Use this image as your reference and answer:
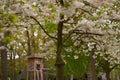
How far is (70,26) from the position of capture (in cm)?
897

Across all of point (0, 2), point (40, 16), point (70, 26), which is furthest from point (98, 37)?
point (0, 2)

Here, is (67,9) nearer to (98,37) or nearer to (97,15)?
(97,15)

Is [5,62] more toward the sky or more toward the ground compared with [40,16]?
more toward the ground

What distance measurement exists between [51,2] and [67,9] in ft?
4.51

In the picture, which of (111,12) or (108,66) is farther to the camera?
(108,66)

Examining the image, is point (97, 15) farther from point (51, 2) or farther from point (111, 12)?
point (51, 2)

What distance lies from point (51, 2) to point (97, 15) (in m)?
1.25

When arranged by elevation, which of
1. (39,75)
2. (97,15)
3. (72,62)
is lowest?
(39,75)

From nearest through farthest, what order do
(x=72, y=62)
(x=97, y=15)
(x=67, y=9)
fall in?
(x=67, y=9) < (x=97, y=15) < (x=72, y=62)

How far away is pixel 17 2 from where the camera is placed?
6.23 meters

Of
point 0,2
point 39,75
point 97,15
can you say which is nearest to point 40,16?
point 97,15

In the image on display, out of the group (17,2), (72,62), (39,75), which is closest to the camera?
(17,2)

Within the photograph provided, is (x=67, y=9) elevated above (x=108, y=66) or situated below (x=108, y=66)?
above

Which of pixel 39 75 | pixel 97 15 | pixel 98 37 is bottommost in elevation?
pixel 39 75
